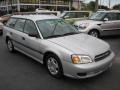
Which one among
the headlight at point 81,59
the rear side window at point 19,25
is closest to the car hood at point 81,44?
the headlight at point 81,59

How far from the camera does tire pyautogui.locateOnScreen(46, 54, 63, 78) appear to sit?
4.25m

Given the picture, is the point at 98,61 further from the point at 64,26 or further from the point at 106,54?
the point at 64,26

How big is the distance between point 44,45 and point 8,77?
127cm

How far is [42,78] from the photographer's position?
4516 mm

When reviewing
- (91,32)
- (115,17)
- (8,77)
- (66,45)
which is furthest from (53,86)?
(115,17)

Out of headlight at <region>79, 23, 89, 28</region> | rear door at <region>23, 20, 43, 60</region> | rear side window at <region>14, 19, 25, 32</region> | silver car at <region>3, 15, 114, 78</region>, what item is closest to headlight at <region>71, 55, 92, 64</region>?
silver car at <region>3, 15, 114, 78</region>

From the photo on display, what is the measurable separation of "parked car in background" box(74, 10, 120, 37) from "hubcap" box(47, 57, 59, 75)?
469 cm

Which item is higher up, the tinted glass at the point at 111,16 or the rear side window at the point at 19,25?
the tinted glass at the point at 111,16

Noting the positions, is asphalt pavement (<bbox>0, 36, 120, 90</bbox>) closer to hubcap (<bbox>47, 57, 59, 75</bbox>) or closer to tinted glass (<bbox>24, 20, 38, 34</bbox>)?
hubcap (<bbox>47, 57, 59, 75</bbox>)

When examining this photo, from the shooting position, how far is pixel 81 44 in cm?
440

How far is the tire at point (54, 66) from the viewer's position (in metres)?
4.25

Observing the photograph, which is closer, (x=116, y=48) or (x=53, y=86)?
(x=53, y=86)

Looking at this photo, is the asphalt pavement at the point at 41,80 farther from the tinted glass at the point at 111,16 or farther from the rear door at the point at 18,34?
the tinted glass at the point at 111,16

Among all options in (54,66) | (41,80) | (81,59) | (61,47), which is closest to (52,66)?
(54,66)
